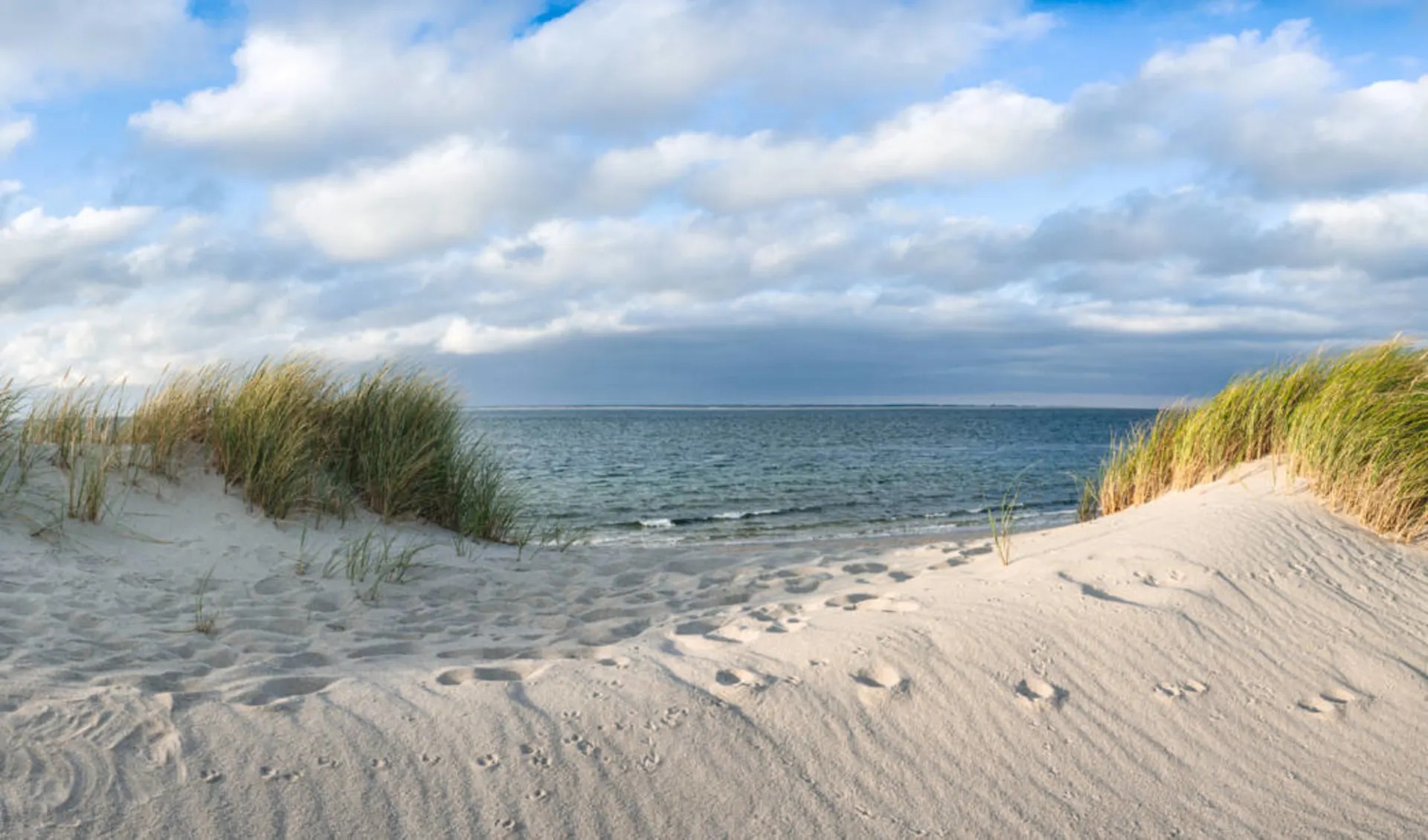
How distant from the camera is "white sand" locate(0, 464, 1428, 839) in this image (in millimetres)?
3244

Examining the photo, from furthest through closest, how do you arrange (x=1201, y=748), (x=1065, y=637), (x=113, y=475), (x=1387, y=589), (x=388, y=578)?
(x=113, y=475) < (x=388, y=578) < (x=1387, y=589) < (x=1065, y=637) < (x=1201, y=748)

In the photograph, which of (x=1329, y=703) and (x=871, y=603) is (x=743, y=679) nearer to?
(x=871, y=603)

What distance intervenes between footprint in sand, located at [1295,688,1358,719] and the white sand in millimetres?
19

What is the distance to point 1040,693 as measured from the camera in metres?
4.18

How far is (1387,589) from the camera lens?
232 inches

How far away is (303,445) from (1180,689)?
716cm

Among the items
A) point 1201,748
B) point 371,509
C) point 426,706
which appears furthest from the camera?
point 371,509

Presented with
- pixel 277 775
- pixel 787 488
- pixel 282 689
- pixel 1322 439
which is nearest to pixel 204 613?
pixel 282 689

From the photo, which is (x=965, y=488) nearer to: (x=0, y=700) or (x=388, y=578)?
(x=388, y=578)

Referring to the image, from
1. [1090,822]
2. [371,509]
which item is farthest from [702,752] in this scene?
[371,509]

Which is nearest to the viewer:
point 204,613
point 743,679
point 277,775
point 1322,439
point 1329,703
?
point 277,775

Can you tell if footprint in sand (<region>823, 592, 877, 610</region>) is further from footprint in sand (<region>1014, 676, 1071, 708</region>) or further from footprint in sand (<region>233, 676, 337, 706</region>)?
footprint in sand (<region>233, 676, 337, 706</region>)

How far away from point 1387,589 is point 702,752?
16.4 feet

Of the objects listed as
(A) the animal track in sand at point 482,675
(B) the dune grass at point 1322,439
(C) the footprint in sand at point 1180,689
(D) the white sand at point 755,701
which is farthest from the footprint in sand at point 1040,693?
(B) the dune grass at point 1322,439
